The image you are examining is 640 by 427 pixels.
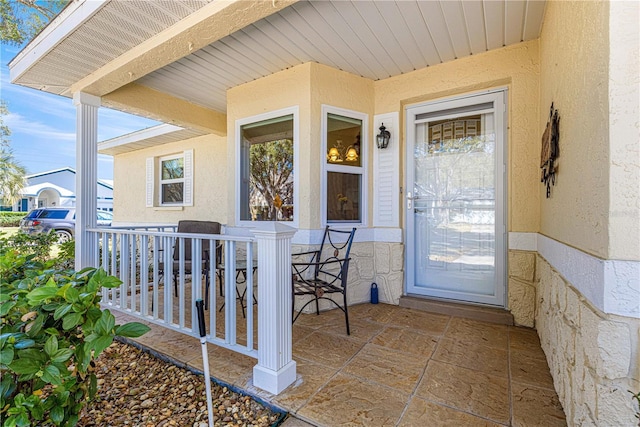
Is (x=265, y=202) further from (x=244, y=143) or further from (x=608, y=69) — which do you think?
(x=608, y=69)

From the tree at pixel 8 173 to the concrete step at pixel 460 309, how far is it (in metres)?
7.48

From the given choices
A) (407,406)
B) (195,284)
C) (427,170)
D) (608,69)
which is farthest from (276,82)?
(407,406)

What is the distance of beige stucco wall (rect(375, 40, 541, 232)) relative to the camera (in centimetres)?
256

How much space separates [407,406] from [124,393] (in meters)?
1.70

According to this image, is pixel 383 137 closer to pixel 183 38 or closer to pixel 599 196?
pixel 183 38

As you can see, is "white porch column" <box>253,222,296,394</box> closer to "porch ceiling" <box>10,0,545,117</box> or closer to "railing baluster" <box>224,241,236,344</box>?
"railing baluster" <box>224,241,236,344</box>

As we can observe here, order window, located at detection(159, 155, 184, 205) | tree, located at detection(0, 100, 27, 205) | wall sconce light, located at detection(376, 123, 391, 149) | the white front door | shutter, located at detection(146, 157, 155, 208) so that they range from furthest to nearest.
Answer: shutter, located at detection(146, 157, 155, 208)
window, located at detection(159, 155, 184, 205)
tree, located at detection(0, 100, 27, 205)
wall sconce light, located at detection(376, 123, 391, 149)
the white front door

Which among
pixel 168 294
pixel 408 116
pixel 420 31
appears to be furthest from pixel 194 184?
pixel 420 31

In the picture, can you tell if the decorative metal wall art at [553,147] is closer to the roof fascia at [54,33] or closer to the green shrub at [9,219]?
the roof fascia at [54,33]

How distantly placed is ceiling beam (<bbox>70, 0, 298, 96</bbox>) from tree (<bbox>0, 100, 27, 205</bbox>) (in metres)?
4.29

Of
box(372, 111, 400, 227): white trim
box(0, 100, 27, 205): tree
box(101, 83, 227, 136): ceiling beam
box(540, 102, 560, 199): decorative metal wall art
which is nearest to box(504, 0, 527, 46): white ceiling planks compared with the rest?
box(540, 102, 560, 199): decorative metal wall art

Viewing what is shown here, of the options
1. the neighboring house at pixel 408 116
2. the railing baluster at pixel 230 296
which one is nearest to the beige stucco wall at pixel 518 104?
the neighboring house at pixel 408 116

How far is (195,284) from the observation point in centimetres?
213

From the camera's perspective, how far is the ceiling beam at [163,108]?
11.3 feet
